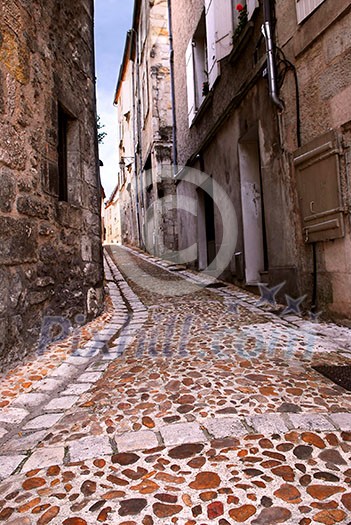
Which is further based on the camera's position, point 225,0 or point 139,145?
point 139,145

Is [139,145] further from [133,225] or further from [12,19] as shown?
[12,19]

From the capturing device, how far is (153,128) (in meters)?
12.7

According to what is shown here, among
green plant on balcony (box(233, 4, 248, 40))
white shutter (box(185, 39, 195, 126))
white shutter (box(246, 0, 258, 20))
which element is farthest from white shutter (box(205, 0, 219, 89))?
white shutter (box(185, 39, 195, 126))

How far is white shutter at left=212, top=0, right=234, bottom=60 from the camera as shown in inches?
246

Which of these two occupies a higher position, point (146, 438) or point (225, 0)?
point (225, 0)

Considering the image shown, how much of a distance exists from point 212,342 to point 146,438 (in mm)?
1650

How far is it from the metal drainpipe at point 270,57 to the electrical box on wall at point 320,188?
0.81 m

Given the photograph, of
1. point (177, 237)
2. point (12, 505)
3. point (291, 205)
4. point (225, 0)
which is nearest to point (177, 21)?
point (225, 0)

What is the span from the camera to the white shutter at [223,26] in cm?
625

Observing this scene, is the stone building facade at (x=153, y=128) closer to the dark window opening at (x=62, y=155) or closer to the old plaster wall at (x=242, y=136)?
the old plaster wall at (x=242, y=136)

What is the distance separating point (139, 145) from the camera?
652 inches

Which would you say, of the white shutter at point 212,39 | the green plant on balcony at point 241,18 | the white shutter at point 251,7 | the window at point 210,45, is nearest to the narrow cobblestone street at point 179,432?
the white shutter at point 251,7

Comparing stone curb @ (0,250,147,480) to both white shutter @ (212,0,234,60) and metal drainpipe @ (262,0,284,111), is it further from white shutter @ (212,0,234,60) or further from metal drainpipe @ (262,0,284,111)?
white shutter @ (212,0,234,60)

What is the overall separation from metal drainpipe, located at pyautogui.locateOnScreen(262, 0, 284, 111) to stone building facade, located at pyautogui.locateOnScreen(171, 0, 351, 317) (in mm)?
12
